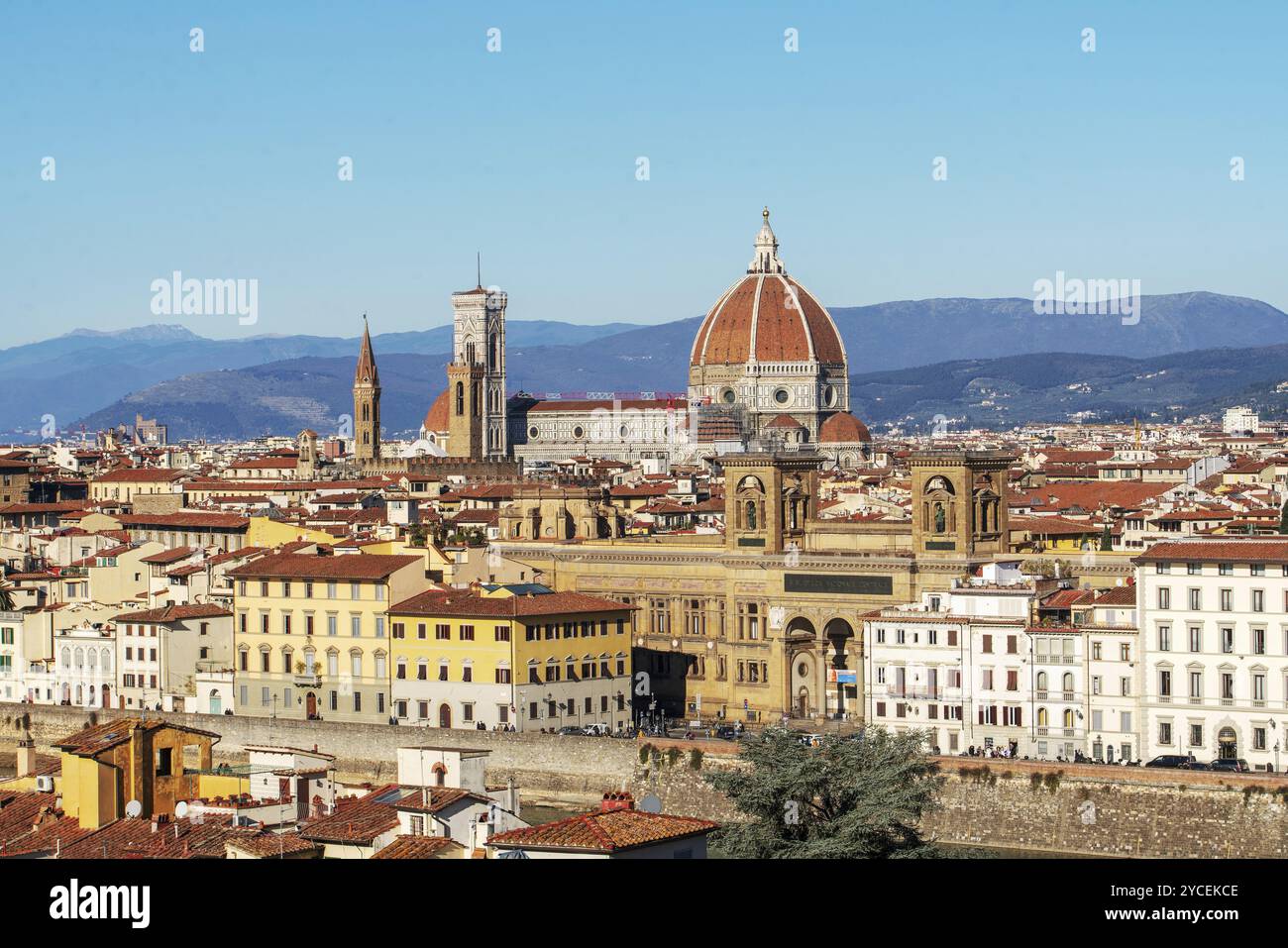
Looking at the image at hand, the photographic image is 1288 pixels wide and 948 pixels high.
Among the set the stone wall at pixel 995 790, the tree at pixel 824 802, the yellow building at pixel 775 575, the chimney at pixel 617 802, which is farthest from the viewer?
the yellow building at pixel 775 575

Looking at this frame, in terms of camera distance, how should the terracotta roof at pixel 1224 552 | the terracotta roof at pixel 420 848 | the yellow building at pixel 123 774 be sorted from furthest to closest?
the terracotta roof at pixel 1224 552, the yellow building at pixel 123 774, the terracotta roof at pixel 420 848

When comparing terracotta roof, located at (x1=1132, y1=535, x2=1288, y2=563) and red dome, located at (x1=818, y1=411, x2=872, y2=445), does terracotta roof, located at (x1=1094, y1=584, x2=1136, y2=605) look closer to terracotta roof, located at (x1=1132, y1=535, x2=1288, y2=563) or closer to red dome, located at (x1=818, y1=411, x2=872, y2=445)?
terracotta roof, located at (x1=1132, y1=535, x2=1288, y2=563)

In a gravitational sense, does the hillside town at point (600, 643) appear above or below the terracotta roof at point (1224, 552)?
below

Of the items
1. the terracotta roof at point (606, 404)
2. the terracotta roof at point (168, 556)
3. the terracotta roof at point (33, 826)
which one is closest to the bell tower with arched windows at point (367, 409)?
the terracotta roof at point (606, 404)

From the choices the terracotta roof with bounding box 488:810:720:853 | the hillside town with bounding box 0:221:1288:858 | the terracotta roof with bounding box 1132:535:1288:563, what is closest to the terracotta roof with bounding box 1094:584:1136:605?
the hillside town with bounding box 0:221:1288:858

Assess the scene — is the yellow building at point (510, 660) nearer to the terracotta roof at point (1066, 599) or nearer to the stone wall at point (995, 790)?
the stone wall at point (995, 790)
